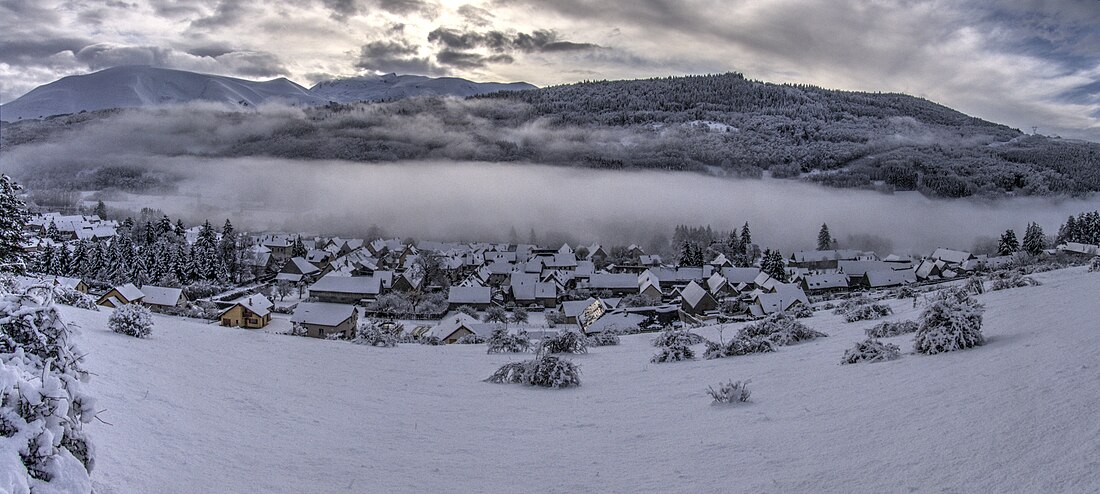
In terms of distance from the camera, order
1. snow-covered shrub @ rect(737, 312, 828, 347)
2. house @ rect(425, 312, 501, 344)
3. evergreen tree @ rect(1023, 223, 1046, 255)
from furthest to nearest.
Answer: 1. evergreen tree @ rect(1023, 223, 1046, 255)
2. house @ rect(425, 312, 501, 344)
3. snow-covered shrub @ rect(737, 312, 828, 347)

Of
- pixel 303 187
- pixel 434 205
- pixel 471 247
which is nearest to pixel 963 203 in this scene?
pixel 471 247

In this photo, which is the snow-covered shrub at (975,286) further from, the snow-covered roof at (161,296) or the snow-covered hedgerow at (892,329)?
the snow-covered roof at (161,296)

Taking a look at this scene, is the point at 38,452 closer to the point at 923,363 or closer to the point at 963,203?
the point at 923,363

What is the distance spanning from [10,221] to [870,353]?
70.0 ft

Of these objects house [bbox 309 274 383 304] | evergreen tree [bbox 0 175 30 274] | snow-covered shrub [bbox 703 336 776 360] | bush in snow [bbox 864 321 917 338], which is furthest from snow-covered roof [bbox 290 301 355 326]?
bush in snow [bbox 864 321 917 338]

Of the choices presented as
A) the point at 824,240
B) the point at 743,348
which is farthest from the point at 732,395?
the point at 824,240

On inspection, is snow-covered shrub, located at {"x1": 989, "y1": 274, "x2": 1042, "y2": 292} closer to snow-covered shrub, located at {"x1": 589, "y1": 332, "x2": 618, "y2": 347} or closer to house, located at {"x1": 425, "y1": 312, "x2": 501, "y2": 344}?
snow-covered shrub, located at {"x1": 589, "y1": 332, "x2": 618, "y2": 347}

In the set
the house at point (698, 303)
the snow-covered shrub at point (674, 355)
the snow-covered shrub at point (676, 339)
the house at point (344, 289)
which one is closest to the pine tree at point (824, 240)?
the house at point (698, 303)

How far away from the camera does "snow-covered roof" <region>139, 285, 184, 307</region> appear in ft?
140

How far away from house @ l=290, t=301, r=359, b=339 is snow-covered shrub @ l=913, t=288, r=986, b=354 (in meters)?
30.4

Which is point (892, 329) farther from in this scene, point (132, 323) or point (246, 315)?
point (246, 315)

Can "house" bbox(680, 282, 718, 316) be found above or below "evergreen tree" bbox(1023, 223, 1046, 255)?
below

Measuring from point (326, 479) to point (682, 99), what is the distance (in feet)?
606

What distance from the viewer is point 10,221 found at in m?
15.8
